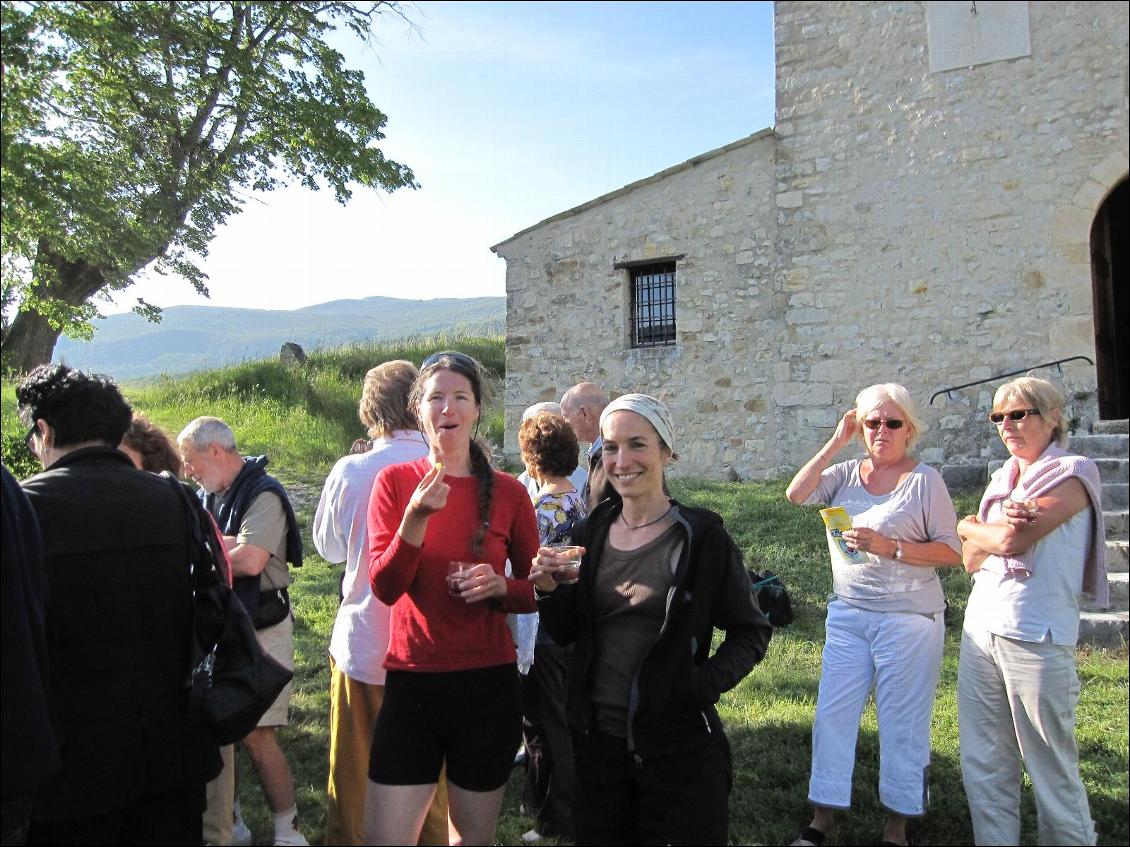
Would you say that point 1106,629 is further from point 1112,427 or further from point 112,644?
point 112,644

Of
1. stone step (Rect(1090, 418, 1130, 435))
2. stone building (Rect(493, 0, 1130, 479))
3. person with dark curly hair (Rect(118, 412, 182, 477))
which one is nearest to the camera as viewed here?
person with dark curly hair (Rect(118, 412, 182, 477))

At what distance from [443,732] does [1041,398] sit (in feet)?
8.44

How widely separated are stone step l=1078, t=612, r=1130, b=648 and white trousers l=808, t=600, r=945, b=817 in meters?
2.52

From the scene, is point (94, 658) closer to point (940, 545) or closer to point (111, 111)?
point (940, 545)

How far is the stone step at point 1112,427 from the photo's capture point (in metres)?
8.16

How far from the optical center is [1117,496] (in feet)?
22.0

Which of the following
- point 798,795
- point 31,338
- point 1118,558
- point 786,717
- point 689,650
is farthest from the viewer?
point 31,338

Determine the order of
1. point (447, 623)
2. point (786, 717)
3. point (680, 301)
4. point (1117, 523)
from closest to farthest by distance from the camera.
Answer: point (447, 623)
point (786, 717)
point (1117, 523)
point (680, 301)

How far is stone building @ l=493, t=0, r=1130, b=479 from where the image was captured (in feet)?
29.3

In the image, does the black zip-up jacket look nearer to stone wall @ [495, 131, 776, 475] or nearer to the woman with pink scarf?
the woman with pink scarf

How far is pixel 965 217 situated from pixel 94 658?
31.4 ft

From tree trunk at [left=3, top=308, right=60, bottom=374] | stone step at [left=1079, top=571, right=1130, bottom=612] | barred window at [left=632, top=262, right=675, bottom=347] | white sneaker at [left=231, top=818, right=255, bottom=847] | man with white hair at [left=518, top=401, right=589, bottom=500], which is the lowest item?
white sneaker at [left=231, top=818, right=255, bottom=847]

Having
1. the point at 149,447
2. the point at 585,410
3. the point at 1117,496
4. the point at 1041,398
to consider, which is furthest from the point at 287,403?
the point at 1041,398

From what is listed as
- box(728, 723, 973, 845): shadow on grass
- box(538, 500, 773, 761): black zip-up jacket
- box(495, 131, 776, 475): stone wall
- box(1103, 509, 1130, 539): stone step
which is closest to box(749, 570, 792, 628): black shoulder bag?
box(728, 723, 973, 845): shadow on grass
